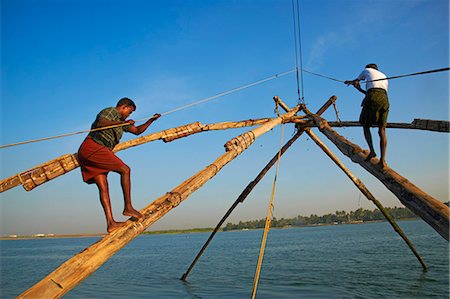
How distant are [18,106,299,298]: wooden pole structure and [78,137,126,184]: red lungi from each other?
85 centimetres

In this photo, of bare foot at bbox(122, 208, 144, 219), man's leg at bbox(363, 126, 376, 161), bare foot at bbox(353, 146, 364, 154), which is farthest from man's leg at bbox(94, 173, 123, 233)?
bare foot at bbox(353, 146, 364, 154)

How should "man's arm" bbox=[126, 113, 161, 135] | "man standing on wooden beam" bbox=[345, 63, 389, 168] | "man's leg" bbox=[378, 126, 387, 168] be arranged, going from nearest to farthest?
"man's arm" bbox=[126, 113, 161, 135]
"man's leg" bbox=[378, 126, 387, 168]
"man standing on wooden beam" bbox=[345, 63, 389, 168]

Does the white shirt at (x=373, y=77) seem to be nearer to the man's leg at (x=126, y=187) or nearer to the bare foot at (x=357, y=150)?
the bare foot at (x=357, y=150)

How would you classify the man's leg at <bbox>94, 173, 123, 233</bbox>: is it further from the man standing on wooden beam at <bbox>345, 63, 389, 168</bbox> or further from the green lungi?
the green lungi

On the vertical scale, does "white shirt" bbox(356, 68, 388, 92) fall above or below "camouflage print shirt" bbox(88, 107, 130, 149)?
above

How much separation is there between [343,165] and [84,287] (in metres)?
13.2

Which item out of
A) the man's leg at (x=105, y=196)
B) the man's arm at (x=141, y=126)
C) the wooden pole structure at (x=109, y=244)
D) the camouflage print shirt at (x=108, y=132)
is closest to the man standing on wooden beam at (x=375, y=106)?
the wooden pole structure at (x=109, y=244)

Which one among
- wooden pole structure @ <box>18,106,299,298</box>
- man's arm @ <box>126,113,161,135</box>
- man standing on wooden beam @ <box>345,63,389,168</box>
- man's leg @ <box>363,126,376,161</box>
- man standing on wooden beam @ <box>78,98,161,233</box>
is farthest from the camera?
man's leg @ <box>363,126,376,161</box>

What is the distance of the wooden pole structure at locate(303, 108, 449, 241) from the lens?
4.29 metres

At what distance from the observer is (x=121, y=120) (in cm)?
501

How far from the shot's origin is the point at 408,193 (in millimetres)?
5023

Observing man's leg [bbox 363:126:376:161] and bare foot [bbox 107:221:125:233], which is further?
man's leg [bbox 363:126:376:161]

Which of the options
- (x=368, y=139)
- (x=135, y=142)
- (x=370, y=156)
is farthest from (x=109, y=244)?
(x=368, y=139)

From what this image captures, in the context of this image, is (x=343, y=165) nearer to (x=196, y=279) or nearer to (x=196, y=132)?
(x=196, y=132)
